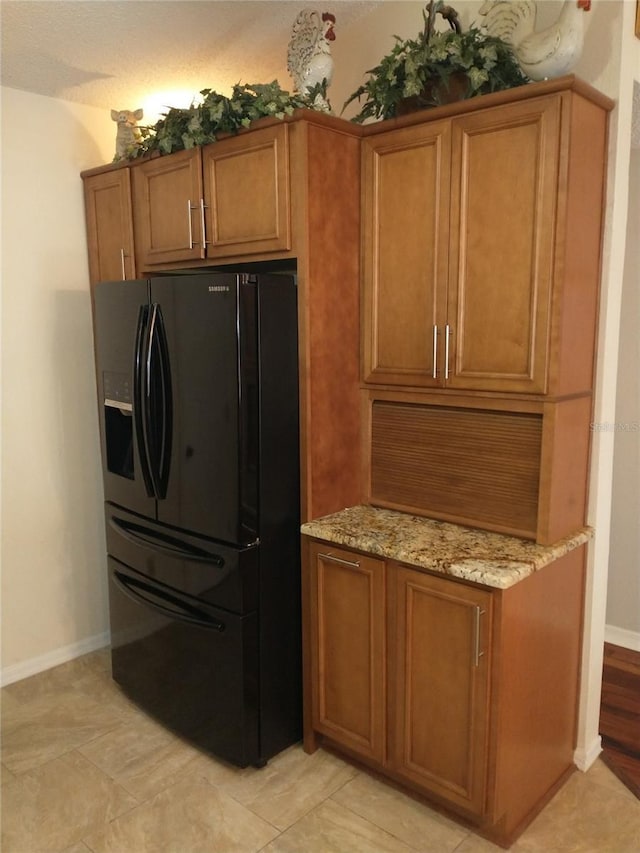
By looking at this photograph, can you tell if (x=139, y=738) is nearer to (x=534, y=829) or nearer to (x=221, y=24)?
(x=534, y=829)

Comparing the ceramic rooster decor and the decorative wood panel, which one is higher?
the ceramic rooster decor

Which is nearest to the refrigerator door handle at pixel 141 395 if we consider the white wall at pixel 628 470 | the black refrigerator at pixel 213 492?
the black refrigerator at pixel 213 492

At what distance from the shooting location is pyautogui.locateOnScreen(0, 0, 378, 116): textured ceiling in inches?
88.4

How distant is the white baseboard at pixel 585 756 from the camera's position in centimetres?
229

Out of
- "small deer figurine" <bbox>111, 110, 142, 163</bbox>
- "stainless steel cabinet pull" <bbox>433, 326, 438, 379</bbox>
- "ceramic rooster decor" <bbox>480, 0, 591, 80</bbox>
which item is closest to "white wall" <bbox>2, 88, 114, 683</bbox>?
"small deer figurine" <bbox>111, 110, 142, 163</bbox>

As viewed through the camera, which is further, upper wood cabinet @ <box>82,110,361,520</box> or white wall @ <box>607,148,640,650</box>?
white wall @ <box>607,148,640,650</box>

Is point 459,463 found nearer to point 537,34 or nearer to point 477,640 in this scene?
point 477,640

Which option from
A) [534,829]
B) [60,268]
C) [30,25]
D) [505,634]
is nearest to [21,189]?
[60,268]

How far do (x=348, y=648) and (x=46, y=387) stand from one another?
1.80 m

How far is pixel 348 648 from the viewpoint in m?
2.24

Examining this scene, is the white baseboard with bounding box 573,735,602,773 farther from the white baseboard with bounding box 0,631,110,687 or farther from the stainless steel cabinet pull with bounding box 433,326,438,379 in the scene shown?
the white baseboard with bounding box 0,631,110,687

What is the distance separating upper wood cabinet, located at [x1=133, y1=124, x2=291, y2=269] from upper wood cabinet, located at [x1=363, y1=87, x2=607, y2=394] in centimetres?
33

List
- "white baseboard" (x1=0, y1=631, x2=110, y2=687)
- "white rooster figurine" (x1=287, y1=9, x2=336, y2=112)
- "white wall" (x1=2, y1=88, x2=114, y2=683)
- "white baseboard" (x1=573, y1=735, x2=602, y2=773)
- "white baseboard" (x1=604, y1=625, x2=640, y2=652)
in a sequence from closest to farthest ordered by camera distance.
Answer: "white rooster figurine" (x1=287, y1=9, x2=336, y2=112)
"white baseboard" (x1=573, y1=735, x2=602, y2=773)
"white wall" (x1=2, y1=88, x2=114, y2=683)
"white baseboard" (x1=0, y1=631, x2=110, y2=687)
"white baseboard" (x1=604, y1=625, x2=640, y2=652)

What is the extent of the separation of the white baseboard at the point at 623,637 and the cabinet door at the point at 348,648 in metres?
1.56
